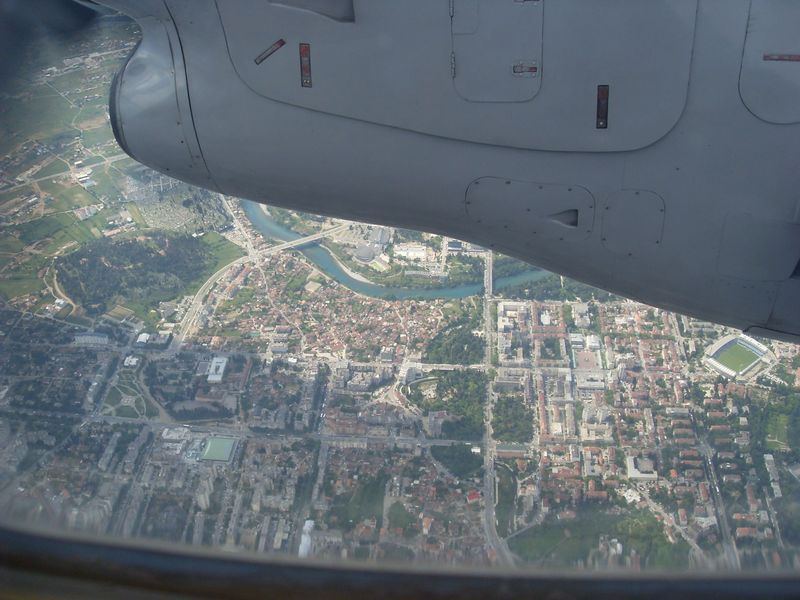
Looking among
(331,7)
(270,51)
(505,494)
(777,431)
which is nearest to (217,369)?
(505,494)

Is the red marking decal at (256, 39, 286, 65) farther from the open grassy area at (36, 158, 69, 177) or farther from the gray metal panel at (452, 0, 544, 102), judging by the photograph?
the open grassy area at (36, 158, 69, 177)

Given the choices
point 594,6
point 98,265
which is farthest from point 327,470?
point 594,6

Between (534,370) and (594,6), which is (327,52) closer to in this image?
(594,6)

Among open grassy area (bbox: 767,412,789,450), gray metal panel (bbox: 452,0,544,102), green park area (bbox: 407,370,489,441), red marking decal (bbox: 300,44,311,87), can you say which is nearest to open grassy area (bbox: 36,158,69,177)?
green park area (bbox: 407,370,489,441)

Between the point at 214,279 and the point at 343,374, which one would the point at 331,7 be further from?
the point at 214,279

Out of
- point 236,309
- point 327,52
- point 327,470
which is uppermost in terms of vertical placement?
point 327,52
